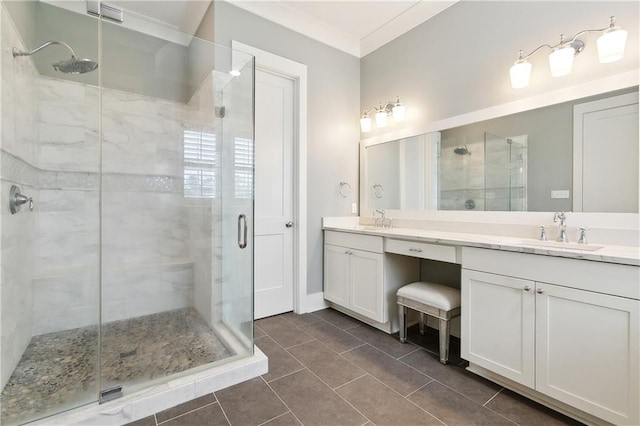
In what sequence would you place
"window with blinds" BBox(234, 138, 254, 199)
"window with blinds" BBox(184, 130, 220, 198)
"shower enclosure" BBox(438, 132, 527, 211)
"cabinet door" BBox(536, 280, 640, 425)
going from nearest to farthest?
1. "cabinet door" BBox(536, 280, 640, 425)
2. "shower enclosure" BBox(438, 132, 527, 211)
3. "window with blinds" BBox(234, 138, 254, 199)
4. "window with blinds" BBox(184, 130, 220, 198)

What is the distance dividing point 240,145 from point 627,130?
8.24ft

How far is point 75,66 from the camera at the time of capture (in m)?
2.28

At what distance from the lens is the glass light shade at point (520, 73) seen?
6.29ft

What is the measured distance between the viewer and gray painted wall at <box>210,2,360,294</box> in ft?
9.14

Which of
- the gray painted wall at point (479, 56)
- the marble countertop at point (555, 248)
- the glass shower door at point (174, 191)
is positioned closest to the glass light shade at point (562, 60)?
the gray painted wall at point (479, 56)

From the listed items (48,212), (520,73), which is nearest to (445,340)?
(520,73)

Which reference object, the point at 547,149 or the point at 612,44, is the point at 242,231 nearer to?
the point at 547,149

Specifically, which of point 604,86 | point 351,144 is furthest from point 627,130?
point 351,144

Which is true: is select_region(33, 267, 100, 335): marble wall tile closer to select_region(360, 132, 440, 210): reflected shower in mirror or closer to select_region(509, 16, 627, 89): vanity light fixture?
select_region(360, 132, 440, 210): reflected shower in mirror

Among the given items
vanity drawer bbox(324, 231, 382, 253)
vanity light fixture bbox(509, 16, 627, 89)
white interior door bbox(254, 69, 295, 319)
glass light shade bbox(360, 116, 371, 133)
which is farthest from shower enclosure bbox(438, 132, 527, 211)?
white interior door bbox(254, 69, 295, 319)

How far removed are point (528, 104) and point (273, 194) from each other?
212 cm

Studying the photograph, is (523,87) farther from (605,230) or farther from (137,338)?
(137,338)

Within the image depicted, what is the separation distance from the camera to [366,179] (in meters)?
3.23

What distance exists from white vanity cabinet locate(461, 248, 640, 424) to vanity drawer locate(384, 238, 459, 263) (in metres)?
0.13
